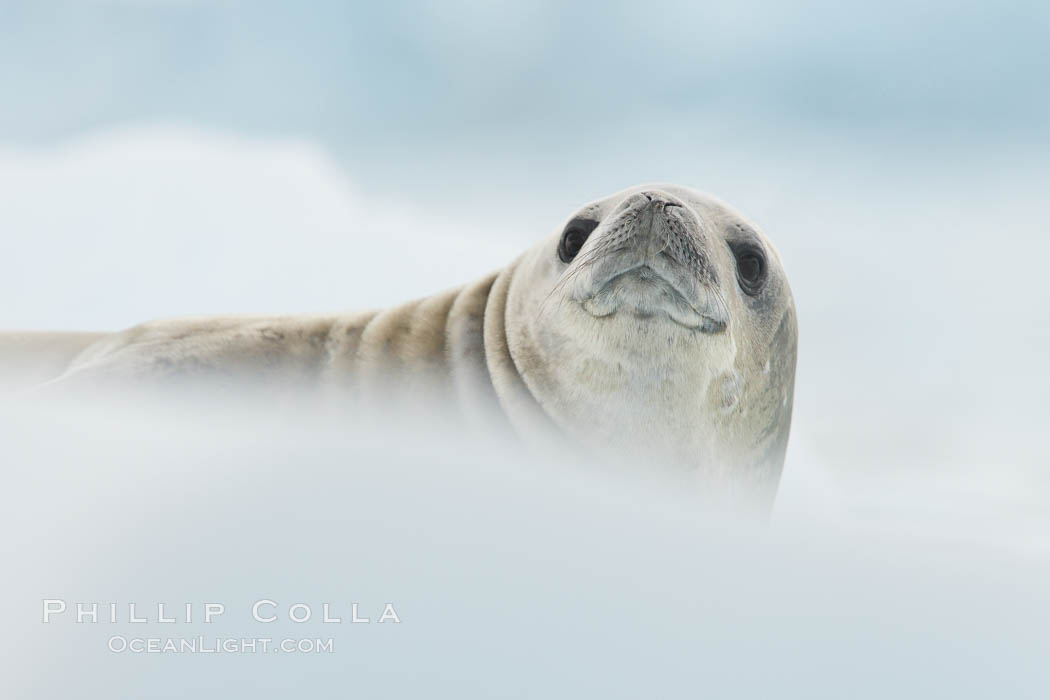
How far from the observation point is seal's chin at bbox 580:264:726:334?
3100 millimetres

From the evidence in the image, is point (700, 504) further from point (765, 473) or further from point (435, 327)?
point (435, 327)

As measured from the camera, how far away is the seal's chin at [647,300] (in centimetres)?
310

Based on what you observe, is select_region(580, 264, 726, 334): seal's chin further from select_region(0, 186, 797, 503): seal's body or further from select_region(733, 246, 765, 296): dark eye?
select_region(733, 246, 765, 296): dark eye

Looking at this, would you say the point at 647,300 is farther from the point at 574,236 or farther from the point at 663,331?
the point at 574,236

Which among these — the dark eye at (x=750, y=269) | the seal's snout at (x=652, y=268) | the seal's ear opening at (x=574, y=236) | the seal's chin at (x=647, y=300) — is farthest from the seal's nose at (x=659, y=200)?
the dark eye at (x=750, y=269)

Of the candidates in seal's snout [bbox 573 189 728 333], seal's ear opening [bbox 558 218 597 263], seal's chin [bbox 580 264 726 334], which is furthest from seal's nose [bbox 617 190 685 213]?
seal's ear opening [bbox 558 218 597 263]

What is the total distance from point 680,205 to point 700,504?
108cm

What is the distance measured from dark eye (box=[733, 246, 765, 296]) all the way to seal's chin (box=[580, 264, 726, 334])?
0.49 meters

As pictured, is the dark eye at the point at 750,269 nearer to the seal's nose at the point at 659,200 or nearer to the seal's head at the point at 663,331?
the seal's head at the point at 663,331

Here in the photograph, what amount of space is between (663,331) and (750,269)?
641mm

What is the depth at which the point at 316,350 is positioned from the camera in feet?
13.9

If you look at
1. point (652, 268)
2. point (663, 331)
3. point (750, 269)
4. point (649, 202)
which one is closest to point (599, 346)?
point (663, 331)

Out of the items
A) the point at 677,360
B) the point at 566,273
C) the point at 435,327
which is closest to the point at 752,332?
the point at 677,360

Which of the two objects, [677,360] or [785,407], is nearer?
[677,360]
